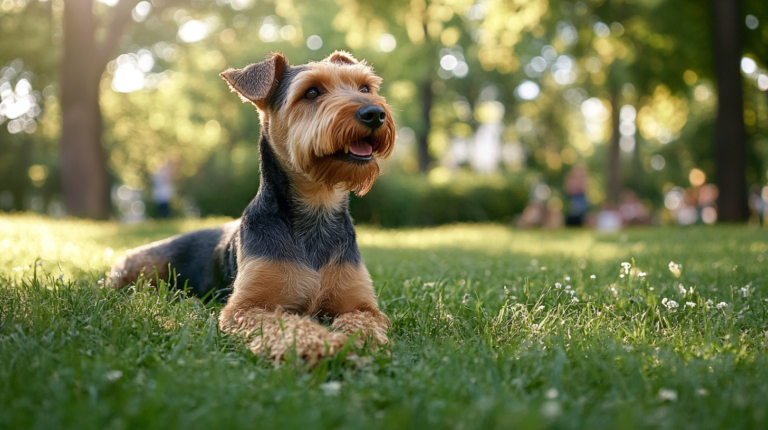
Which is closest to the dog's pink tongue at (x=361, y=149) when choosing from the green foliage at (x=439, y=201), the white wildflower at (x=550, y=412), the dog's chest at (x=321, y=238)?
the dog's chest at (x=321, y=238)

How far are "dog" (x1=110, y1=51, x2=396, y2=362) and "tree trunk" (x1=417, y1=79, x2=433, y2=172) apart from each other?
2330 cm

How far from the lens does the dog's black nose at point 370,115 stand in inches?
141

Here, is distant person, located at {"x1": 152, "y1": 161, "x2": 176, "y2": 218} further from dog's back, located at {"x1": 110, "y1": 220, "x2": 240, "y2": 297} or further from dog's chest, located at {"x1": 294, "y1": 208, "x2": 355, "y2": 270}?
dog's chest, located at {"x1": 294, "y1": 208, "x2": 355, "y2": 270}

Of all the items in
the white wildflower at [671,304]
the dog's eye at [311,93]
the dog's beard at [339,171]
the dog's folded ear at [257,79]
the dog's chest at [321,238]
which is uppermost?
the dog's folded ear at [257,79]

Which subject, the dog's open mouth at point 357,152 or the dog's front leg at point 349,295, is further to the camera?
the dog's open mouth at point 357,152

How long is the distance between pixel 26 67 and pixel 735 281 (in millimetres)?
28862

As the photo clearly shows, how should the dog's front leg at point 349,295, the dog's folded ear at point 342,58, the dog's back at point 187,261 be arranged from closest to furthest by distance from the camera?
1. the dog's front leg at point 349,295
2. the dog's back at point 187,261
3. the dog's folded ear at point 342,58

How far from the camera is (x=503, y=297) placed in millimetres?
4316

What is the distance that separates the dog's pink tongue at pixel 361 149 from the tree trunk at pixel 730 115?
16076 mm

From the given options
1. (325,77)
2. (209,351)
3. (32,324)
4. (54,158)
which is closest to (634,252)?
(325,77)

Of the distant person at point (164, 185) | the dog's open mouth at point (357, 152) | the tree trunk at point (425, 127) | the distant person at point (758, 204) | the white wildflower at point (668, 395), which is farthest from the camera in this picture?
the tree trunk at point (425, 127)

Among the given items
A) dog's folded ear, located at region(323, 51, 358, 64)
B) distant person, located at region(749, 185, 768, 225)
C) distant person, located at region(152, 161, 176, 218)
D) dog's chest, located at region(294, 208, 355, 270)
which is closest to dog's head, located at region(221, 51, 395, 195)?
dog's chest, located at region(294, 208, 355, 270)

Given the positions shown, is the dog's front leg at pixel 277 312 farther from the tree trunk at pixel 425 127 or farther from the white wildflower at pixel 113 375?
the tree trunk at pixel 425 127

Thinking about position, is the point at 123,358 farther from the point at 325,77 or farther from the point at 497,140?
the point at 497,140
